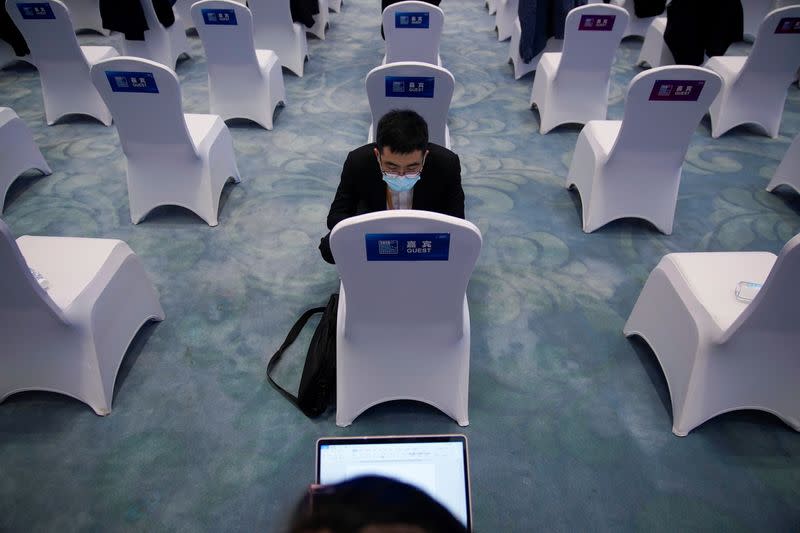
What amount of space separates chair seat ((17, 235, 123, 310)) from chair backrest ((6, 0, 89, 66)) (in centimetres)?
224

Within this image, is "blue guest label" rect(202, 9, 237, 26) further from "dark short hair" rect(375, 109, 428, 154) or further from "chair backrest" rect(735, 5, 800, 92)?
"chair backrest" rect(735, 5, 800, 92)

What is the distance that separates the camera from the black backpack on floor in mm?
2033

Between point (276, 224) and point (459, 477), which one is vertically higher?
point (459, 477)

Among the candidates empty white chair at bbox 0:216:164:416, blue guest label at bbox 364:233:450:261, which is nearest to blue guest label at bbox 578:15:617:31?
blue guest label at bbox 364:233:450:261

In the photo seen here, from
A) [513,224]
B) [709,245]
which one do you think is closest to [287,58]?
[513,224]

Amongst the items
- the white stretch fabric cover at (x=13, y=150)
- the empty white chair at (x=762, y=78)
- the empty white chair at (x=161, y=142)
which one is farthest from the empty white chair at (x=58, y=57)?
the empty white chair at (x=762, y=78)

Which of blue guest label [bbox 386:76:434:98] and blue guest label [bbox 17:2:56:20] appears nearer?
blue guest label [bbox 386:76:434:98]

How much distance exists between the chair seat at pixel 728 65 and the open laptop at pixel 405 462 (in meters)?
3.93

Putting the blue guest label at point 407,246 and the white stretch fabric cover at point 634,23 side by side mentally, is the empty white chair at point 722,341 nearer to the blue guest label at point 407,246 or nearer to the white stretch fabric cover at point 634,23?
the blue guest label at point 407,246

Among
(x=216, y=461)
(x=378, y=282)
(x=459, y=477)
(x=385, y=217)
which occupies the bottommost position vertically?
(x=216, y=461)

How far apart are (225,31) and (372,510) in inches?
150

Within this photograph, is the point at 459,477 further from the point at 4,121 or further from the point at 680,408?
the point at 4,121

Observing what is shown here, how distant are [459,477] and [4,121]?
3484 mm

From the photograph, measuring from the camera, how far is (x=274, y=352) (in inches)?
92.0
